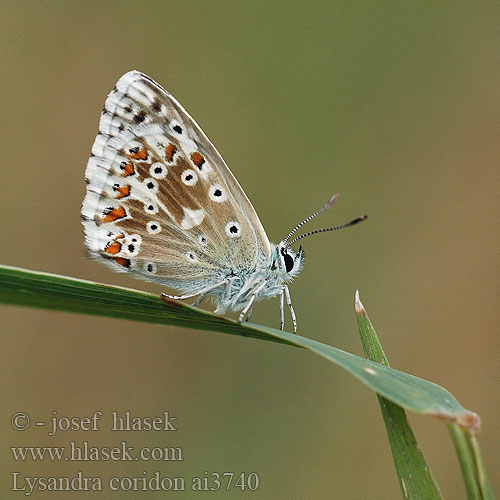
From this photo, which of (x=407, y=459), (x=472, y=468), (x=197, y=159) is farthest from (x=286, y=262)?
(x=472, y=468)

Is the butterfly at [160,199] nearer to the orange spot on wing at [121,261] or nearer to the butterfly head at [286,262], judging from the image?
the orange spot on wing at [121,261]

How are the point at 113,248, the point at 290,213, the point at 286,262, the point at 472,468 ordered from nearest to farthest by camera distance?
the point at 472,468
the point at 113,248
the point at 286,262
the point at 290,213

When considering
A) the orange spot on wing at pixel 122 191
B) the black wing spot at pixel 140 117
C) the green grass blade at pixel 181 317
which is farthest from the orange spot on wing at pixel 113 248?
the green grass blade at pixel 181 317

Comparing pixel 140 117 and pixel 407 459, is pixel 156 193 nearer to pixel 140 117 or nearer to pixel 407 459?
pixel 140 117

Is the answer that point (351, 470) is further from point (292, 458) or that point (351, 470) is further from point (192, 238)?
point (192, 238)

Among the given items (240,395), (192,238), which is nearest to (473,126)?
(240,395)

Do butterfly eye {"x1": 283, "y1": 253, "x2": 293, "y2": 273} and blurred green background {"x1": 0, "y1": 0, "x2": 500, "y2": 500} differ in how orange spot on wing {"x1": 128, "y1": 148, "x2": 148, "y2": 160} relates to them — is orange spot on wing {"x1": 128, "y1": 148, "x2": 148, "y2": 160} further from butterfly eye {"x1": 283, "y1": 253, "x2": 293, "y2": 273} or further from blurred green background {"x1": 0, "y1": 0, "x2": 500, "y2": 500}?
blurred green background {"x1": 0, "y1": 0, "x2": 500, "y2": 500}

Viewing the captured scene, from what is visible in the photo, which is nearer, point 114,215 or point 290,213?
point 114,215

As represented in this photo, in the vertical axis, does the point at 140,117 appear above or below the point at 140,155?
above
